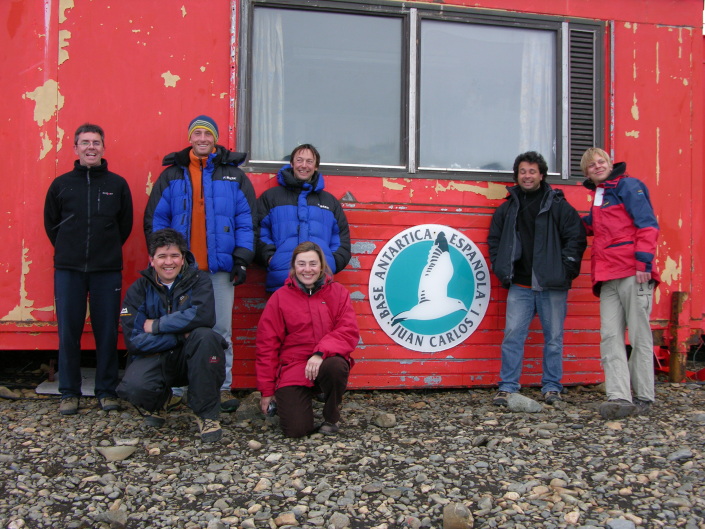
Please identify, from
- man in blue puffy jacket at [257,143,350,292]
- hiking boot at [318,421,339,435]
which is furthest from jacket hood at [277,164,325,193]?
hiking boot at [318,421,339,435]

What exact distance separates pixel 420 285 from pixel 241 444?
2.11 meters

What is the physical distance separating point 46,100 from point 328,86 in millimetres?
2224

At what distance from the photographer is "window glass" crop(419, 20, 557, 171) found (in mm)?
5602

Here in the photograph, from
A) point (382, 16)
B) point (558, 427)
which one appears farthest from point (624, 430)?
point (382, 16)

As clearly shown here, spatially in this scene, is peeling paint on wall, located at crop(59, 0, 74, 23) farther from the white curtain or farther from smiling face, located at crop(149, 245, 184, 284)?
smiling face, located at crop(149, 245, 184, 284)

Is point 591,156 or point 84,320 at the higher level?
point 591,156

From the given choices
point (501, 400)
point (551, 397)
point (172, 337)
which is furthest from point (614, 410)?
point (172, 337)

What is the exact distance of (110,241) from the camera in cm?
466

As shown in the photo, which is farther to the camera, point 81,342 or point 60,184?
point 81,342

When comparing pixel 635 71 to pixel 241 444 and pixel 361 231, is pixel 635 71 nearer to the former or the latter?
pixel 361 231

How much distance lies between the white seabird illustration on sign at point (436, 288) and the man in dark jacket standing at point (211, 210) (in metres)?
1.52

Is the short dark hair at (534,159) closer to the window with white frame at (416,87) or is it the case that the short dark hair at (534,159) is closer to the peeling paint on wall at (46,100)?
the window with white frame at (416,87)

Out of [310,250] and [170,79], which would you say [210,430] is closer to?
[310,250]

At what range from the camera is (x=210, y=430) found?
405 cm
